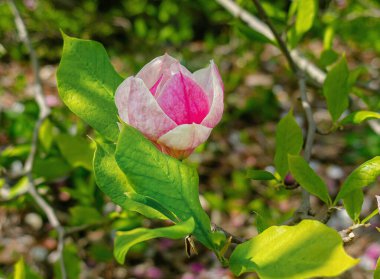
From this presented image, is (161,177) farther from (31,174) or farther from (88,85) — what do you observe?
(31,174)

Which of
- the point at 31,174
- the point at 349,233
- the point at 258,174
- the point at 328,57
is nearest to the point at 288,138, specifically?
the point at 258,174

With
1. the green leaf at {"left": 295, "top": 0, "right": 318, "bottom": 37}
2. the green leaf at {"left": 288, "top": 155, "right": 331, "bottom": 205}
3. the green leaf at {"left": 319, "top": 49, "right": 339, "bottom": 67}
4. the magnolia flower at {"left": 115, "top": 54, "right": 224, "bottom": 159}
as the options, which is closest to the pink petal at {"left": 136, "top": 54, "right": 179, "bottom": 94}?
the magnolia flower at {"left": 115, "top": 54, "right": 224, "bottom": 159}

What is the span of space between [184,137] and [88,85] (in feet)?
0.51

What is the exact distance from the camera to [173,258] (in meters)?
2.66

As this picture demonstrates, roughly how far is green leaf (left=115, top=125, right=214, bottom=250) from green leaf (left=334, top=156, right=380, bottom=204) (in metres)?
0.22

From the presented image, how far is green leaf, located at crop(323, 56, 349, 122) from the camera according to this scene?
0.91 metres

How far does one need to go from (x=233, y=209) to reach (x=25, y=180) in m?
1.55

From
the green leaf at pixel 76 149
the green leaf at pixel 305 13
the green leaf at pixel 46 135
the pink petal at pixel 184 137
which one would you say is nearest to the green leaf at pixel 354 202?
the pink petal at pixel 184 137

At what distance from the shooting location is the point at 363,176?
2.30 ft

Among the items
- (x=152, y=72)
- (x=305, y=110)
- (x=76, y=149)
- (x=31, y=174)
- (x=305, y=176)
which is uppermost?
(x=152, y=72)

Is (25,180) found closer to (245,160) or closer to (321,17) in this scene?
(321,17)

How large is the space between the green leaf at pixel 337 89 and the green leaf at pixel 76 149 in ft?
1.70

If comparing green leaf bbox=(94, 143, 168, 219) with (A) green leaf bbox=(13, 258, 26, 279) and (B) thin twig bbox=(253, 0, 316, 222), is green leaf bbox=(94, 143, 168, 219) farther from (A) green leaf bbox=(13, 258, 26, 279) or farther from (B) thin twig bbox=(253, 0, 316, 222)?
(A) green leaf bbox=(13, 258, 26, 279)

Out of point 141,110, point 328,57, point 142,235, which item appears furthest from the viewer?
point 328,57
